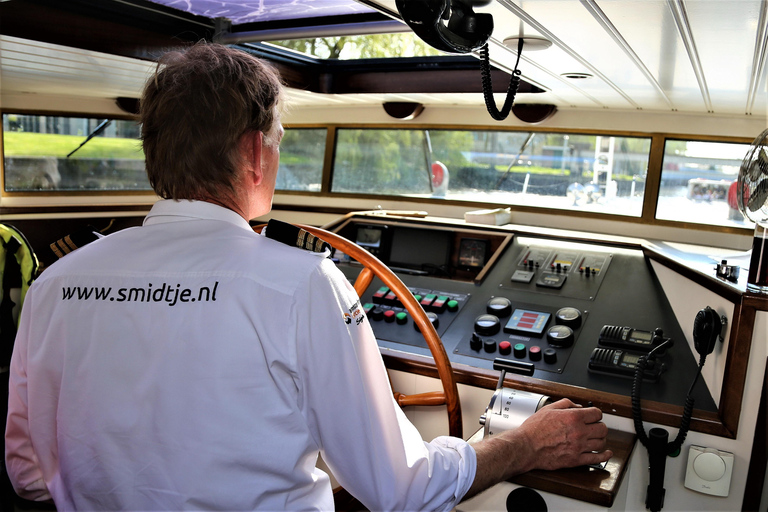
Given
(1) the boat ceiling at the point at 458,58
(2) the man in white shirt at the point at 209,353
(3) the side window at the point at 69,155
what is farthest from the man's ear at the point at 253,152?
(3) the side window at the point at 69,155

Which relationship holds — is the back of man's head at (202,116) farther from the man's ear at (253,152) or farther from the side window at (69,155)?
the side window at (69,155)

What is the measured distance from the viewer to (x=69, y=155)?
4176mm

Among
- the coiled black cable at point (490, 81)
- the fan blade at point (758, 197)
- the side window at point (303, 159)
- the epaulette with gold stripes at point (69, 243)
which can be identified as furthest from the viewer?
the side window at point (303, 159)

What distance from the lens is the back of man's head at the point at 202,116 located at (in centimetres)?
84

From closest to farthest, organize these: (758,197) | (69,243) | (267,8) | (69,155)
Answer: (69,243) → (758,197) → (267,8) → (69,155)

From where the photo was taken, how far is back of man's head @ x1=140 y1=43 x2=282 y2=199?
33.0 inches

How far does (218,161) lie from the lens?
0.85 metres

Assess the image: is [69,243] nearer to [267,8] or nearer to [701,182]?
[267,8]

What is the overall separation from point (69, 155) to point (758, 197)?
14.1ft

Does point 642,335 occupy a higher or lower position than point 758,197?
lower

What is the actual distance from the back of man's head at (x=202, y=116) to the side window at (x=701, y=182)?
90.3 inches

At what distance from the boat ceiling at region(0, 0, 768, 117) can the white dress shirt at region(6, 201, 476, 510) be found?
27.3 inches

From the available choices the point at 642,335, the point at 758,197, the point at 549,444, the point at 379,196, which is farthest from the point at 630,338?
the point at 379,196

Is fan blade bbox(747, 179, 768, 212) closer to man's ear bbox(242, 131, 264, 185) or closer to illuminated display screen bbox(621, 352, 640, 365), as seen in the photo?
illuminated display screen bbox(621, 352, 640, 365)
